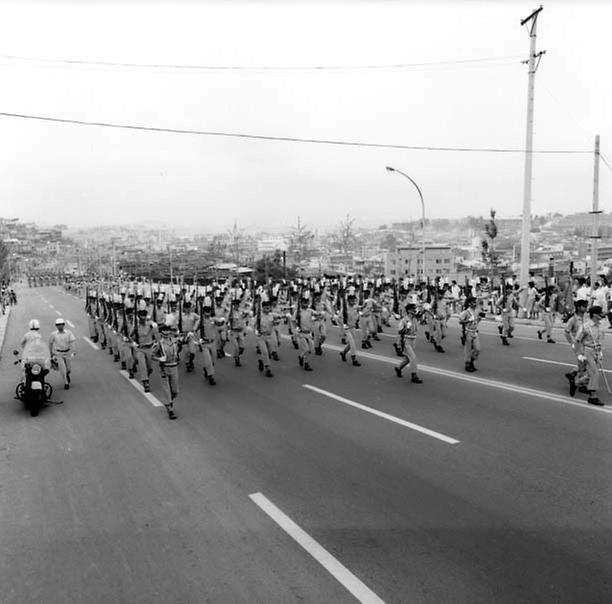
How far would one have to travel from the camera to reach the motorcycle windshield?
9938 mm

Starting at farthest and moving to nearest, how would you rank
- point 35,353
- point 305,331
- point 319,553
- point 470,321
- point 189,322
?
point 189,322
point 305,331
point 470,321
point 35,353
point 319,553

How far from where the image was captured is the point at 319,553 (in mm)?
4637

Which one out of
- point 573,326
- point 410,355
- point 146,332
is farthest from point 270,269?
point 573,326

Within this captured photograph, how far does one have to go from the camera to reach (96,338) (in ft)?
65.0

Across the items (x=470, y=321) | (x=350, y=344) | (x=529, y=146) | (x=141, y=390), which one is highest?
(x=529, y=146)

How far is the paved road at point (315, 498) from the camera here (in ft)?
13.9

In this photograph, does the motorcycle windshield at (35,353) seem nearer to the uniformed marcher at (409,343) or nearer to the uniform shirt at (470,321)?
the uniformed marcher at (409,343)

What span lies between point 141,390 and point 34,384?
7.23 ft

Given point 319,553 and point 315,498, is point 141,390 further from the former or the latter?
point 319,553

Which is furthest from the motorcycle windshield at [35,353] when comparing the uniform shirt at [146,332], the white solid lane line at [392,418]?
the white solid lane line at [392,418]

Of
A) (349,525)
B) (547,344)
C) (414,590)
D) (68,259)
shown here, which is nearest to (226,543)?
(349,525)

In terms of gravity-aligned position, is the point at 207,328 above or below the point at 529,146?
below

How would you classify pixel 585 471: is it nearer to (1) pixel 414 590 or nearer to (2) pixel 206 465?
(1) pixel 414 590

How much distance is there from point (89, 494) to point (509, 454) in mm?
5195
